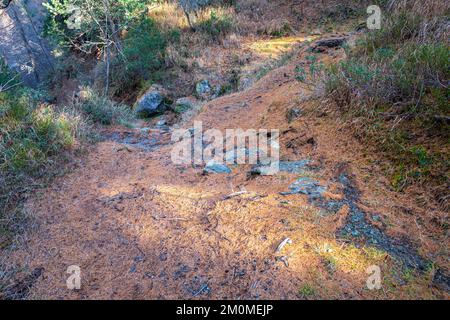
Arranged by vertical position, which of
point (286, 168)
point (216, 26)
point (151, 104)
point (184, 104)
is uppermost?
point (216, 26)

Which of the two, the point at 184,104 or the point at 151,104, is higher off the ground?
the point at 151,104

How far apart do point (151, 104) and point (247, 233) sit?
7514mm

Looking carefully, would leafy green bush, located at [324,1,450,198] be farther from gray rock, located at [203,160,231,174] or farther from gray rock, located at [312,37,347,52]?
gray rock, located at [312,37,347,52]

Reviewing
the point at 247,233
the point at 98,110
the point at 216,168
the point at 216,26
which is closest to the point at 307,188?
the point at 247,233

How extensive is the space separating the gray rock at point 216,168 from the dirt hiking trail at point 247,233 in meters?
0.11

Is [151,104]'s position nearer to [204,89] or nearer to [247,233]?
[204,89]

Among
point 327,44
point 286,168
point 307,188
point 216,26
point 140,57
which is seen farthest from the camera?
point 216,26

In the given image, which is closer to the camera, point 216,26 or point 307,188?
point 307,188

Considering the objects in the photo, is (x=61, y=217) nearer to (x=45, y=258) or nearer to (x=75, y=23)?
(x=45, y=258)

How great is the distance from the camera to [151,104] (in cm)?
905

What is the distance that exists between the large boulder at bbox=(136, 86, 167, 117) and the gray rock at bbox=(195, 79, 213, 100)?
1165 millimetres

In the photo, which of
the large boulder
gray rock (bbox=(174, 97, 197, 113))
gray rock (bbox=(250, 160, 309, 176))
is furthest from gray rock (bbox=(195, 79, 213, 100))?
gray rock (bbox=(250, 160, 309, 176))

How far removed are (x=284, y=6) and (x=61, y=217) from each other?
39.8 feet

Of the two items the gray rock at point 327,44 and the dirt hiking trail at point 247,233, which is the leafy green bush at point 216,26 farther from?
the dirt hiking trail at point 247,233
